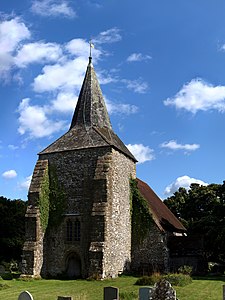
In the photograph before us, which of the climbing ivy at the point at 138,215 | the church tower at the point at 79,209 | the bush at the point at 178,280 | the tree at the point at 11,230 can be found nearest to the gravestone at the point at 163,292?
the bush at the point at 178,280

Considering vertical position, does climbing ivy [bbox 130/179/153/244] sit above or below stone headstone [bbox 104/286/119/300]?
above

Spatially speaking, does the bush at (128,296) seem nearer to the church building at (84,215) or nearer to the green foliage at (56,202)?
the church building at (84,215)

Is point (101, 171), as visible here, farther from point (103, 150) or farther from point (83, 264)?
point (83, 264)

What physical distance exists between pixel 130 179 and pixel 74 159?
5083 millimetres

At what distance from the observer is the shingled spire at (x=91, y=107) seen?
31.7 metres

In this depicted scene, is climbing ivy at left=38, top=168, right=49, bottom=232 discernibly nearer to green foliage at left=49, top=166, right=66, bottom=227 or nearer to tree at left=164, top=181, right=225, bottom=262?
green foliage at left=49, top=166, right=66, bottom=227

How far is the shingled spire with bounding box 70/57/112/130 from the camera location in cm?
3167

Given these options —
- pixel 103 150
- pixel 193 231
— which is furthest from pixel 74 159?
pixel 193 231

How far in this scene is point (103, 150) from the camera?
28.2 metres

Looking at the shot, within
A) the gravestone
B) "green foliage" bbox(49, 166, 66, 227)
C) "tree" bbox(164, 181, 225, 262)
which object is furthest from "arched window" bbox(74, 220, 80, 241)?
the gravestone

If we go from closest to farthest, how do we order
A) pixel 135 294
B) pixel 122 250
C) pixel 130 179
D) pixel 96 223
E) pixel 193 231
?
pixel 135 294 < pixel 96 223 < pixel 122 250 < pixel 130 179 < pixel 193 231

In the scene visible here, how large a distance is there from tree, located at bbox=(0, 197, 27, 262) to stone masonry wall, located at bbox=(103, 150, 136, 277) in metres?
17.3

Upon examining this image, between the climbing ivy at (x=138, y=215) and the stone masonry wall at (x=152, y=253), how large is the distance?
43 centimetres

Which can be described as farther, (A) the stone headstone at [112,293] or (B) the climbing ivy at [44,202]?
(B) the climbing ivy at [44,202]
